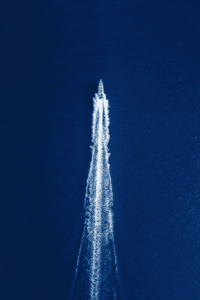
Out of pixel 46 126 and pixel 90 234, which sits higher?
pixel 46 126

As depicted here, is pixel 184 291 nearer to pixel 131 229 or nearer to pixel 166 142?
pixel 131 229

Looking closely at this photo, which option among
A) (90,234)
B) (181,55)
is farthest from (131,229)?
(181,55)

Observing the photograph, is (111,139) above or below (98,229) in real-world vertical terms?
above
